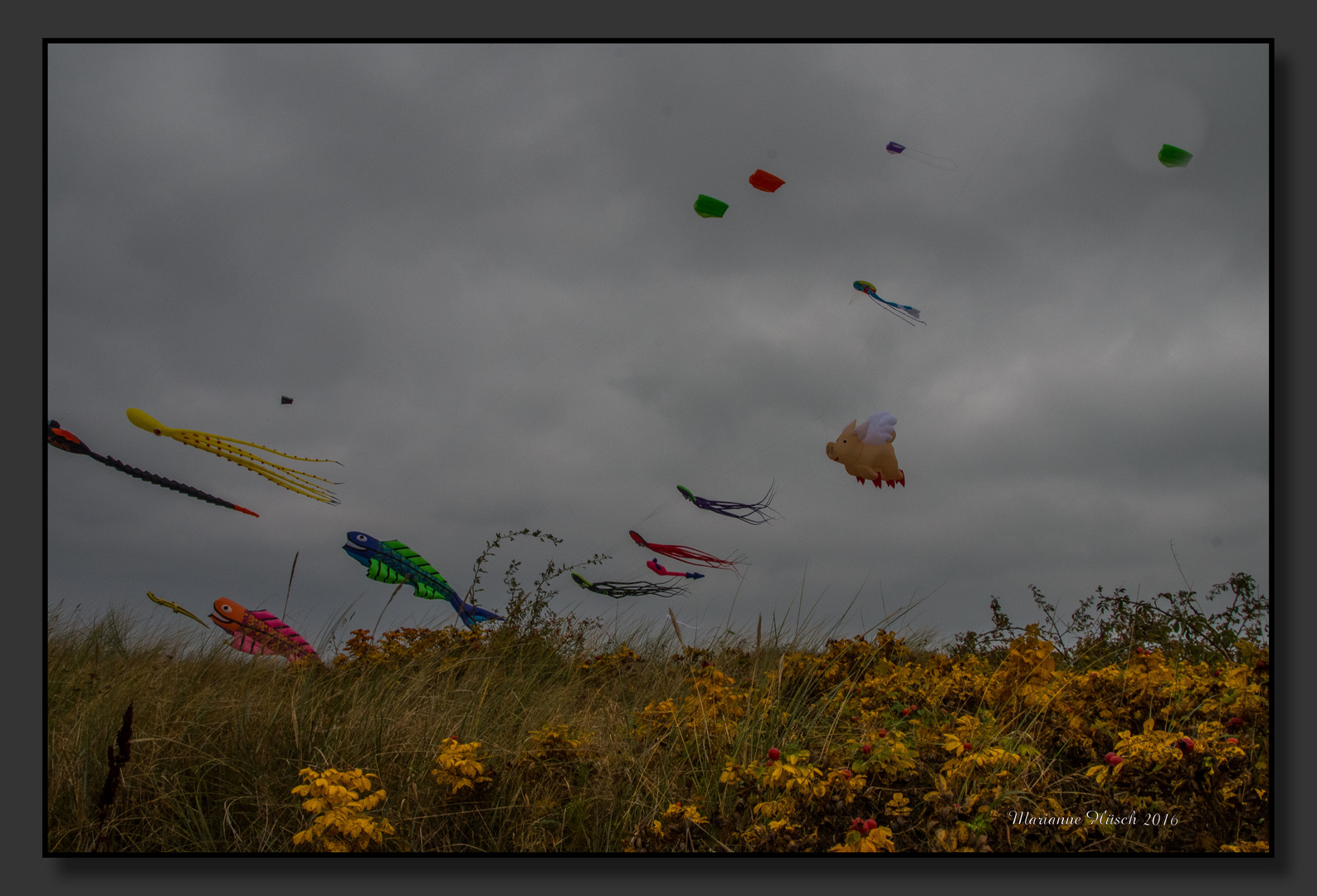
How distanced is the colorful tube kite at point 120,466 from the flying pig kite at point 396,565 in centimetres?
44

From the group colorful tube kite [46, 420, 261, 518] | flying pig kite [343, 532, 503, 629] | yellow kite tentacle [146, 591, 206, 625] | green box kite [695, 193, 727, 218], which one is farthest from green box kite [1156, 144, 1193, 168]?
yellow kite tentacle [146, 591, 206, 625]

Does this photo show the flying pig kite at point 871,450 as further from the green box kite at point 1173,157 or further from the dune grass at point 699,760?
the green box kite at point 1173,157

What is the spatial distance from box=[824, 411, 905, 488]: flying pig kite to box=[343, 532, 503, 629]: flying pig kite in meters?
1.92

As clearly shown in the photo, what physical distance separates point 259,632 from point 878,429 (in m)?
2.98

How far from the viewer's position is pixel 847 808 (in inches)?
99.3

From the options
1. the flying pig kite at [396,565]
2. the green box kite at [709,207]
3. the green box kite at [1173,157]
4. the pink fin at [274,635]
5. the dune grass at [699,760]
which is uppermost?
the green box kite at [1173,157]

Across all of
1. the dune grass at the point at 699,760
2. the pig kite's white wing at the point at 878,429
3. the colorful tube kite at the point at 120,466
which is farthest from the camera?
the pig kite's white wing at the point at 878,429

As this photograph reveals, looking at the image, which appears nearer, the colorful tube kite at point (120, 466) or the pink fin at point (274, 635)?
the colorful tube kite at point (120, 466)

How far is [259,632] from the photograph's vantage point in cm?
368

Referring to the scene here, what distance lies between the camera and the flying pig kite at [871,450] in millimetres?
3482

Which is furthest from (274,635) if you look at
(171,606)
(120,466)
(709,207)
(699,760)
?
(709,207)

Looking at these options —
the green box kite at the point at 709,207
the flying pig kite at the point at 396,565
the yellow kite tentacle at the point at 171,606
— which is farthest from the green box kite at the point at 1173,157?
the yellow kite tentacle at the point at 171,606

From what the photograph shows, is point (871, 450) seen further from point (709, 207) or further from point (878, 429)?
point (709, 207)

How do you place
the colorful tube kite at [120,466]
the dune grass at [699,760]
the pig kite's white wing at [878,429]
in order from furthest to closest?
1. the pig kite's white wing at [878,429]
2. the colorful tube kite at [120,466]
3. the dune grass at [699,760]
